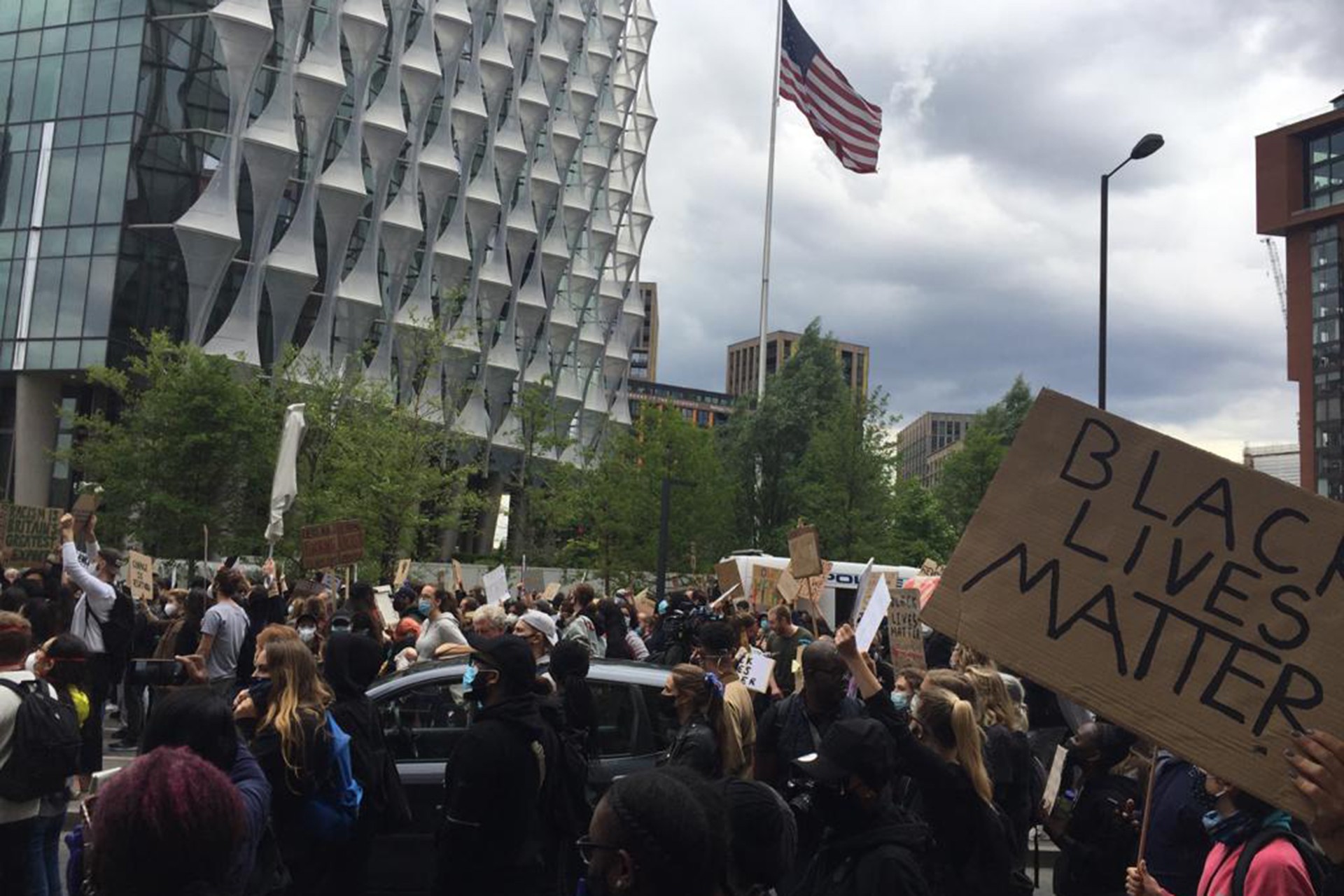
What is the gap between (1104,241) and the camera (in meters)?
20.2

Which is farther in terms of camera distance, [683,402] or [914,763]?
[683,402]

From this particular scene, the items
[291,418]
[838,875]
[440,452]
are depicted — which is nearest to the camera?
[838,875]

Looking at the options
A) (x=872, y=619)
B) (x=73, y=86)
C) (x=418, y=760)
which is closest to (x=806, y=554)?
(x=872, y=619)

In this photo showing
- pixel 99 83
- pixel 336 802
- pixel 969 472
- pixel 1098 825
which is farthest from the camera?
pixel 969 472

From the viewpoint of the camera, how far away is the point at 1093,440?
3.50 meters

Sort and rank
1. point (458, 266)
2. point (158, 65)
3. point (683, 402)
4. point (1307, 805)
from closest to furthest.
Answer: point (1307, 805) < point (158, 65) < point (458, 266) < point (683, 402)

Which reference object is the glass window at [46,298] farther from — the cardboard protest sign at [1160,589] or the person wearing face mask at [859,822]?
the cardboard protest sign at [1160,589]

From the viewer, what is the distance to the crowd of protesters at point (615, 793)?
248 centimetres

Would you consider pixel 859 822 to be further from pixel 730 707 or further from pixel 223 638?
pixel 223 638

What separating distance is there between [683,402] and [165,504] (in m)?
128

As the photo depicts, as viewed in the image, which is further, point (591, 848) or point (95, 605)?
point (95, 605)

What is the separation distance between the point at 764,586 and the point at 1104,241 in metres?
10.0

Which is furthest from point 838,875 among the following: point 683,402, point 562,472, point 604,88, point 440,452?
point 683,402

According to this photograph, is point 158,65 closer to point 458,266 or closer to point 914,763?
point 458,266
